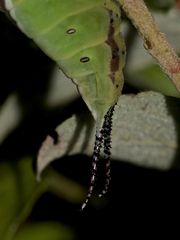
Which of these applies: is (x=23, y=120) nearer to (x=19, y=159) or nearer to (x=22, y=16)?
(x=19, y=159)

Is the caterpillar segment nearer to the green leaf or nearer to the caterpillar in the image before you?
the caterpillar

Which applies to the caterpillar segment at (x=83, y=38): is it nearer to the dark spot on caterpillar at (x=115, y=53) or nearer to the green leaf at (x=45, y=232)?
the dark spot on caterpillar at (x=115, y=53)

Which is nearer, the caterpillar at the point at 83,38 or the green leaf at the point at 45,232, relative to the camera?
the caterpillar at the point at 83,38

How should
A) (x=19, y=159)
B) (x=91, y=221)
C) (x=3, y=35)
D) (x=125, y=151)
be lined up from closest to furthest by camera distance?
(x=125, y=151), (x=3, y=35), (x=19, y=159), (x=91, y=221)

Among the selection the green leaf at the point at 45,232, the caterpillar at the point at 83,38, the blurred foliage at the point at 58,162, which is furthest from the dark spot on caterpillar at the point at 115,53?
the green leaf at the point at 45,232

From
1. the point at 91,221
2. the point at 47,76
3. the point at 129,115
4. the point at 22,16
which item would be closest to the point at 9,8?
the point at 22,16

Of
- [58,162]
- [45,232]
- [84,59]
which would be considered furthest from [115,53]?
[58,162]

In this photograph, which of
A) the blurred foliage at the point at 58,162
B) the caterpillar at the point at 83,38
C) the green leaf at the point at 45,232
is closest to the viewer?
the caterpillar at the point at 83,38
